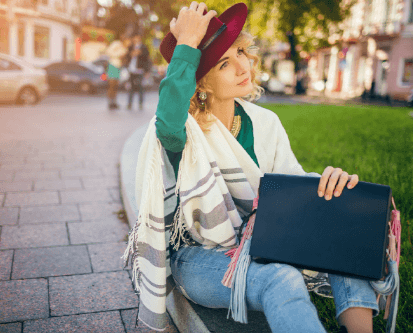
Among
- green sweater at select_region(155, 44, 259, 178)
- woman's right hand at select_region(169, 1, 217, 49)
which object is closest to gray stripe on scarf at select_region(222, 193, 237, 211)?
green sweater at select_region(155, 44, 259, 178)

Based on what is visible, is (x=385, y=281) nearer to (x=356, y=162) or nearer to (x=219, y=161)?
(x=219, y=161)

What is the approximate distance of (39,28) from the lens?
103 ft

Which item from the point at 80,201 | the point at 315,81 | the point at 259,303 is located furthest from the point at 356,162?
the point at 315,81

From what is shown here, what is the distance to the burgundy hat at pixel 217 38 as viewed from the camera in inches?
77.1

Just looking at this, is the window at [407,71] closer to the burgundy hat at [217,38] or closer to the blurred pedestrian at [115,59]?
the blurred pedestrian at [115,59]

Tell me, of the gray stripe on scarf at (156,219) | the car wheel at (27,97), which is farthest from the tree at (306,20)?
the gray stripe on scarf at (156,219)

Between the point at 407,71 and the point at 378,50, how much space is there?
3.27 m

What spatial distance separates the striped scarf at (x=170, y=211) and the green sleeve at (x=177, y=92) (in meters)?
0.12

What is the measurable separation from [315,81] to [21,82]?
1388 inches

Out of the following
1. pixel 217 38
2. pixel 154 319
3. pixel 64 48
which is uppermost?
pixel 64 48

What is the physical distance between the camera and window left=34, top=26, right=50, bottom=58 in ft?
102

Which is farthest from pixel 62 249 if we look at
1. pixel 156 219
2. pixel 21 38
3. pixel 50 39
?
pixel 50 39

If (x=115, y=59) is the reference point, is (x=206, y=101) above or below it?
below

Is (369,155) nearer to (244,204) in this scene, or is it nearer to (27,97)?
(244,204)
